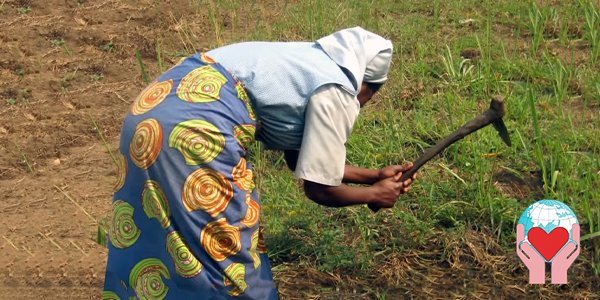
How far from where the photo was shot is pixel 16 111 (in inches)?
202

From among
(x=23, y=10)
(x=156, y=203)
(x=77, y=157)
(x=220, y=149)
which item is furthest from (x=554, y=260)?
(x=23, y=10)

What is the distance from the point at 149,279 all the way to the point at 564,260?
153 cm

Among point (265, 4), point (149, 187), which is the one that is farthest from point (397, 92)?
point (149, 187)

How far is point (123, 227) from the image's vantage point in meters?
2.68

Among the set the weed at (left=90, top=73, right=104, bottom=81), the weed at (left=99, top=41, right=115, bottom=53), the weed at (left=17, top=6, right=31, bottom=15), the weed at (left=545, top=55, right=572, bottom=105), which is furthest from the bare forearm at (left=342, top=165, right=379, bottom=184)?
the weed at (left=17, top=6, right=31, bottom=15)

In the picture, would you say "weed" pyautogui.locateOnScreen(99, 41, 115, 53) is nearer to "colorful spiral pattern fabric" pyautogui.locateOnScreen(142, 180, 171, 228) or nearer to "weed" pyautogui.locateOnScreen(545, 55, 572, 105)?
"weed" pyautogui.locateOnScreen(545, 55, 572, 105)

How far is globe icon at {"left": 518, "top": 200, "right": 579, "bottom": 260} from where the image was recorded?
10.8 ft

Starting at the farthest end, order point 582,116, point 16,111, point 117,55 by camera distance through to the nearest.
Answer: point 117,55 → point 16,111 → point 582,116

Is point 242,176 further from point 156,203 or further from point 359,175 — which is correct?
point 359,175

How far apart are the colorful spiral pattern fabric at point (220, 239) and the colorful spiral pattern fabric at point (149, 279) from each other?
0.53 feet

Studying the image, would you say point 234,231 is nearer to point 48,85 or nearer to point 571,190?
point 571,190

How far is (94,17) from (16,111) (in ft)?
3.65

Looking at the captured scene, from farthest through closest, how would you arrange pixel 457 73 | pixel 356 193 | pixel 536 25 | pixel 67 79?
pixel 67 79 → pixel 536 25 → pixel 457 73 → pixel 356 193

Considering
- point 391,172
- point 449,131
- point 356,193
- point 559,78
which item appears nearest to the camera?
point 356,193
